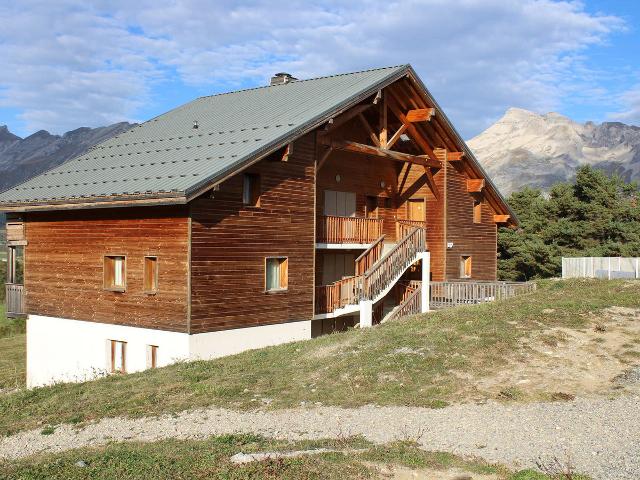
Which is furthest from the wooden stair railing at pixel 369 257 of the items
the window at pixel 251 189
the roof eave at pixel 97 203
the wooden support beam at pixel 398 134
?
the roof eave at pixel 97 203

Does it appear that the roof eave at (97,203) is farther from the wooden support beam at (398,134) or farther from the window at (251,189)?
the wooden support beam at (398,134)

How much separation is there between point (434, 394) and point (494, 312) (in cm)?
727

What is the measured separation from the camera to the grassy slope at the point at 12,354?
83.6 ft

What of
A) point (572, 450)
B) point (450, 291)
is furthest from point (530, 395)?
point (450, 291)

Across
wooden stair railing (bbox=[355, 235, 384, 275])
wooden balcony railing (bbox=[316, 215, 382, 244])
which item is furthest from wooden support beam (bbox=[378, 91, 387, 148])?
wooden stair railing (bbox=[355, 235, 384, 275])

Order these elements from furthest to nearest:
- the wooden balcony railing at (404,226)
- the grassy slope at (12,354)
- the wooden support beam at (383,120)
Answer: the wooden balcony railing at (404,226) < the wooden support beam at (383,120) < the grassy slope at (12,354)

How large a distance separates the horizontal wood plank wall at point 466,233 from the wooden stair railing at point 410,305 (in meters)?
2.36

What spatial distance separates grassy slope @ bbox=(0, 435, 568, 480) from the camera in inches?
349

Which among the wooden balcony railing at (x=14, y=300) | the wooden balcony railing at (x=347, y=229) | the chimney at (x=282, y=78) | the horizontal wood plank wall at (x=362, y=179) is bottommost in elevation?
the wooden balcony railing at (x=14, y=300)

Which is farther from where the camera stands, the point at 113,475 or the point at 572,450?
the point at 572,450

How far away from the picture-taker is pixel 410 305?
90.5ft

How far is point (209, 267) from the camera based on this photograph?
1900 centimetres

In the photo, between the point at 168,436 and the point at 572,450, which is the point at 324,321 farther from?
the point at 572,450

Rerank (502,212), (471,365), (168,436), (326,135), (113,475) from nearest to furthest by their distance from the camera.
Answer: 1. (113,475)
2. (168,436)
3. (471,365)
4. (326,135)
5. (502,212)
